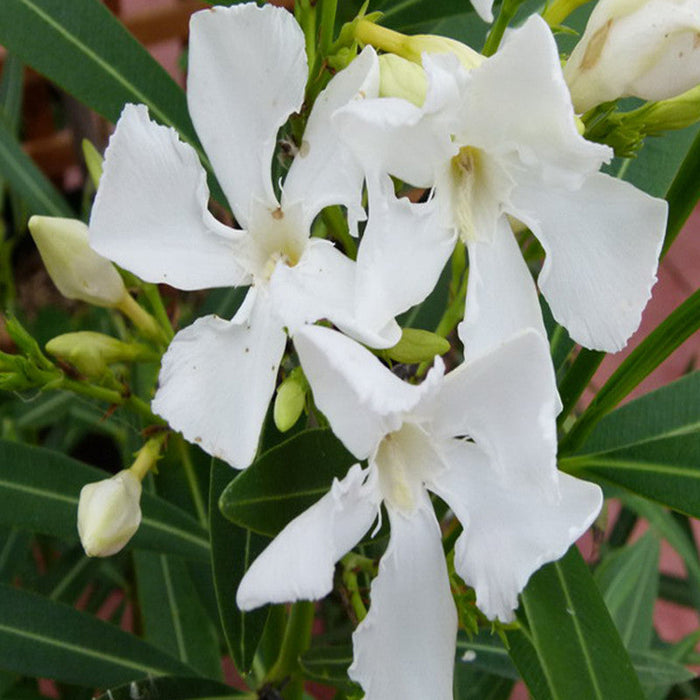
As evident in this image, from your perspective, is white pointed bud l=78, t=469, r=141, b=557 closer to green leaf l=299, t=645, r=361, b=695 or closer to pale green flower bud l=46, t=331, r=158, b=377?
pale green flower bud l=46, t=331, r=158, b=377

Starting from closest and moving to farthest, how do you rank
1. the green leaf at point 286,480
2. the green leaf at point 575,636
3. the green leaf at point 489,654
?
the green leaf at point 286,480 → the green leaf at point 575,636 → the green leaf at point 489,654

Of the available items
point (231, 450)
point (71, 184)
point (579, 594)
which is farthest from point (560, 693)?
point (71, 184)

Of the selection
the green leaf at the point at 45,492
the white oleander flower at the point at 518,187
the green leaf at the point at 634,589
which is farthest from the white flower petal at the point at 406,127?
the green leaf at the point at 634,589

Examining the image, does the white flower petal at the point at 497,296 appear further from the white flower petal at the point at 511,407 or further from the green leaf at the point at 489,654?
the green leaf at the point at 489,654

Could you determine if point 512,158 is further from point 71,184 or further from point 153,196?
point 71,184

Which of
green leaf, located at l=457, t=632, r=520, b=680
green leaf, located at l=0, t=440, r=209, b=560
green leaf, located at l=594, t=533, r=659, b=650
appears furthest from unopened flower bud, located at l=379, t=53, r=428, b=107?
green leaf, located at l=594, t=533, r=659, b=650
